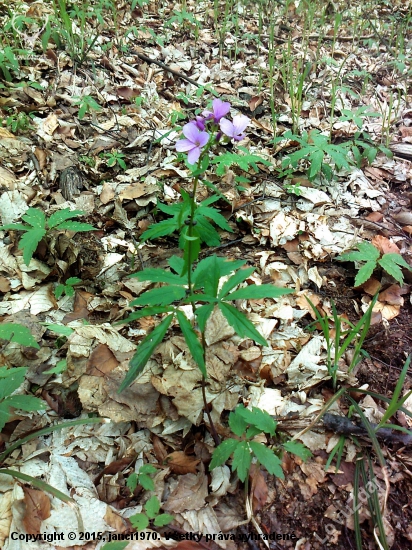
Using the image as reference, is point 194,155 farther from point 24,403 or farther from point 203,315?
point 24,403

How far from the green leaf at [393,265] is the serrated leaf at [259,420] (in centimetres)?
106

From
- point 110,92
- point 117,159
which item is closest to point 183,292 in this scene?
point 117,159

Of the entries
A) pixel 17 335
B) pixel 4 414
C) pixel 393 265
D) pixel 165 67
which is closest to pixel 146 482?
pixel 4 414

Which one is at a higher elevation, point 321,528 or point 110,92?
point 110,92

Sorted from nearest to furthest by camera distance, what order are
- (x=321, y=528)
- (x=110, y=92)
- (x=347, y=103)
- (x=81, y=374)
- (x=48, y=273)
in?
(x=321, y=528) < (x=81, y=374) < (x=48, y=273) < (x=110, y=92) < (x=347, y=103)

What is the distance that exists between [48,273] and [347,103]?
9.97 ft

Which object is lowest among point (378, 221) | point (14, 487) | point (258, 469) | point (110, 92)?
point (14, 487)

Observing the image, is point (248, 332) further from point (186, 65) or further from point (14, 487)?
point (186, 65)

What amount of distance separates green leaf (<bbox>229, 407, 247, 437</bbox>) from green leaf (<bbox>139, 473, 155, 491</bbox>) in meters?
0.36

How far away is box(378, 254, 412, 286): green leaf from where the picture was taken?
80.3 inches

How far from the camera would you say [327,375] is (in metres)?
1.80

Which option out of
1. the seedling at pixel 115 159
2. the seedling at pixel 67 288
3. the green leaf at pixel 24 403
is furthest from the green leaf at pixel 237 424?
the seedling at pixel 115 159

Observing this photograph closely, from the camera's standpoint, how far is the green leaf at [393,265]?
2039 millimetres

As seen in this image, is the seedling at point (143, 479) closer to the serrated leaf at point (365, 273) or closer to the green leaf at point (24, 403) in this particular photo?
the green leaf at point (24, 403)
